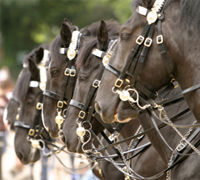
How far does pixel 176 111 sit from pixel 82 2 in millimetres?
21832

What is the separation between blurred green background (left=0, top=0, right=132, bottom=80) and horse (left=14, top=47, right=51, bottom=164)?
1674 centimetres

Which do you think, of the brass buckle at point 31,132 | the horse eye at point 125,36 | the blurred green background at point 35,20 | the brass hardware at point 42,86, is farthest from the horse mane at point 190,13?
the blurred green background at point 35,20

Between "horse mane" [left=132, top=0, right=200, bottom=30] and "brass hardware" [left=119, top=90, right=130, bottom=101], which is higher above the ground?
"horse mane" [left=132, top=0, right=200, bottom=30]

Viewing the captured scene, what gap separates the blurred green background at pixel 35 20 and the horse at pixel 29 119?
16736 mm

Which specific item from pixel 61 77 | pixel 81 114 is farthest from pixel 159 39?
pixel 61 77

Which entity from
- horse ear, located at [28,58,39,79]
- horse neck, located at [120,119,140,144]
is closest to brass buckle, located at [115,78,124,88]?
horse neck, located at [120,119,140,144]

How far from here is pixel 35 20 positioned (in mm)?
23312

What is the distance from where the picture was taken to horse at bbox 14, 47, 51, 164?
630cm

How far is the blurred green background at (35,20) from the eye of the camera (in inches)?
917

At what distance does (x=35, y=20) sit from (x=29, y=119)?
58.7ft

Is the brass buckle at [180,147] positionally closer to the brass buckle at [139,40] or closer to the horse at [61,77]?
the brass buckle at [139,40]

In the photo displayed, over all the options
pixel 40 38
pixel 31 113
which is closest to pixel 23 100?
pixel 31 113

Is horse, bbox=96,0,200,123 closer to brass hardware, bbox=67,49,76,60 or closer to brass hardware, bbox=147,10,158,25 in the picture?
brass hardware, bbox=147,10,158,25

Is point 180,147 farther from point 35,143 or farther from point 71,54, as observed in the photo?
point 35,143
